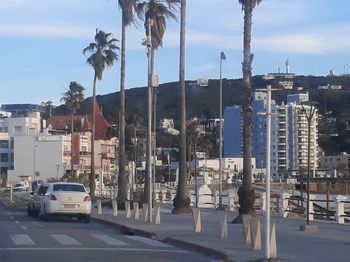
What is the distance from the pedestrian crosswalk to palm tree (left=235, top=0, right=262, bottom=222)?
6000 millimetres

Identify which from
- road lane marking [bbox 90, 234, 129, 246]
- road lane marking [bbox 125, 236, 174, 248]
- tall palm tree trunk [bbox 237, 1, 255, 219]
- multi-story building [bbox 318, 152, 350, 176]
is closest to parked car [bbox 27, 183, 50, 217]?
tall palm tree trunk [bbox 237, 1, 255, 219]

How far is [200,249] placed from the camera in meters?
20.0

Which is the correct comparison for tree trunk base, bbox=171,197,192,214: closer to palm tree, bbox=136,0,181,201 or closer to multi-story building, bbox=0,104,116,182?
palm tree, bbox=136,0,181,201

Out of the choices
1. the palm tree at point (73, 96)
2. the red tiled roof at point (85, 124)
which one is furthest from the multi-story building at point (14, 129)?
the palm tree at point (73, 96)

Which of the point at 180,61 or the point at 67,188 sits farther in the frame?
the point at 180,61

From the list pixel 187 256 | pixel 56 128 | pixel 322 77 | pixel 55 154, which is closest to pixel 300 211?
pixel 187 256

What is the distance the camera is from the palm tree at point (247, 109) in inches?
1164

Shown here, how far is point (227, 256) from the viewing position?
17625 millimetres

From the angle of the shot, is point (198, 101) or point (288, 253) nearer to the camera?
point (288, 253)

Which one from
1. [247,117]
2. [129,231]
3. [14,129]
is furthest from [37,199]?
[14,129]

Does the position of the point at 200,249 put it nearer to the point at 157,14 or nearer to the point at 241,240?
the point at 241,240

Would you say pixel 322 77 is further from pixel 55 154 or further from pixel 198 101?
pixel 55 154

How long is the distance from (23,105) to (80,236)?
134 m

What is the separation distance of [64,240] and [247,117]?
31.2 feet
